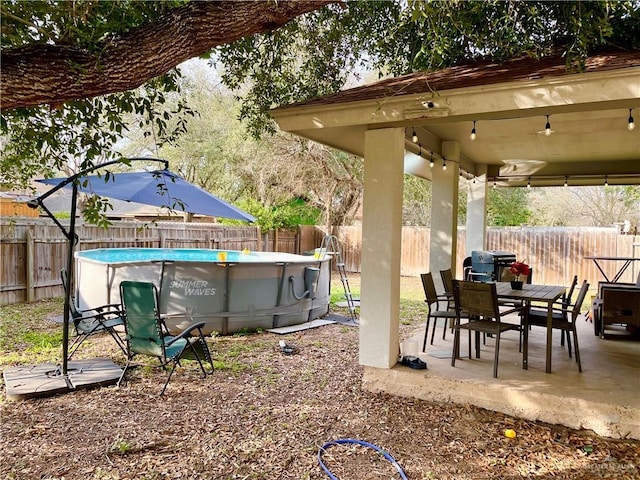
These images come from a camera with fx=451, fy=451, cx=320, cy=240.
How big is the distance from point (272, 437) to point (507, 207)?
16.1 metres

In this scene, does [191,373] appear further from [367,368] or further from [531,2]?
[531,2]

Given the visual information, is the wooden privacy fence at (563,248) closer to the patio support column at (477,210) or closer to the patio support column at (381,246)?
the patio support column at (477,210)

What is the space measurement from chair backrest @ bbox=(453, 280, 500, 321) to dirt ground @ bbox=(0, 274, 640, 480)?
91 centimetres

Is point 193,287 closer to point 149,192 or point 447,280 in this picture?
point 149,192

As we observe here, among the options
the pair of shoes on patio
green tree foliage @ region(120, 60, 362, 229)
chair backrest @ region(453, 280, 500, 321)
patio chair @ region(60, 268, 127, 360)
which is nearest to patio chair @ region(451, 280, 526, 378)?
chair backrest @ region(453, 280, 500, 321)

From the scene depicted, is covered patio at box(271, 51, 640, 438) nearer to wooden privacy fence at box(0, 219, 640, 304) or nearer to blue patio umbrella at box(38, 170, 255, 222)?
blue patio umbrella at box(38, 170, 255, 222)

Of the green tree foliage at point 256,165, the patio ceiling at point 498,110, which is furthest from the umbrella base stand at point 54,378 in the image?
the green tree foliage at point 256,165

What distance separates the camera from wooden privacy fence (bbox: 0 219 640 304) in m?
8.26

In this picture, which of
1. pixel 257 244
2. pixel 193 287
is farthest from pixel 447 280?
pixel 257 244

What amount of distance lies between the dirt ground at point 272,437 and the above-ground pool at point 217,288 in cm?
180

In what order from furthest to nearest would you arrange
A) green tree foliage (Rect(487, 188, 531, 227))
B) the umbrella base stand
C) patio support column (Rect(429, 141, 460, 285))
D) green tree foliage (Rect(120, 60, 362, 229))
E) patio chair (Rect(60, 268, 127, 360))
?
green tree foliage (Rect(487, 188, 531, 227))
green tree foliage (Rect(120, 60, 362, 229))
patio support column (Rect(429, 141, 460, 285))
patio chair (Rect(60, 268, 127, 360))
the umbrella base stand

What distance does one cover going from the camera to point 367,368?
4.28 m

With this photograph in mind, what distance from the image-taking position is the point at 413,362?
13.9 ft

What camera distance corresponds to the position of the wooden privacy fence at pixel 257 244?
8258 millimetres
